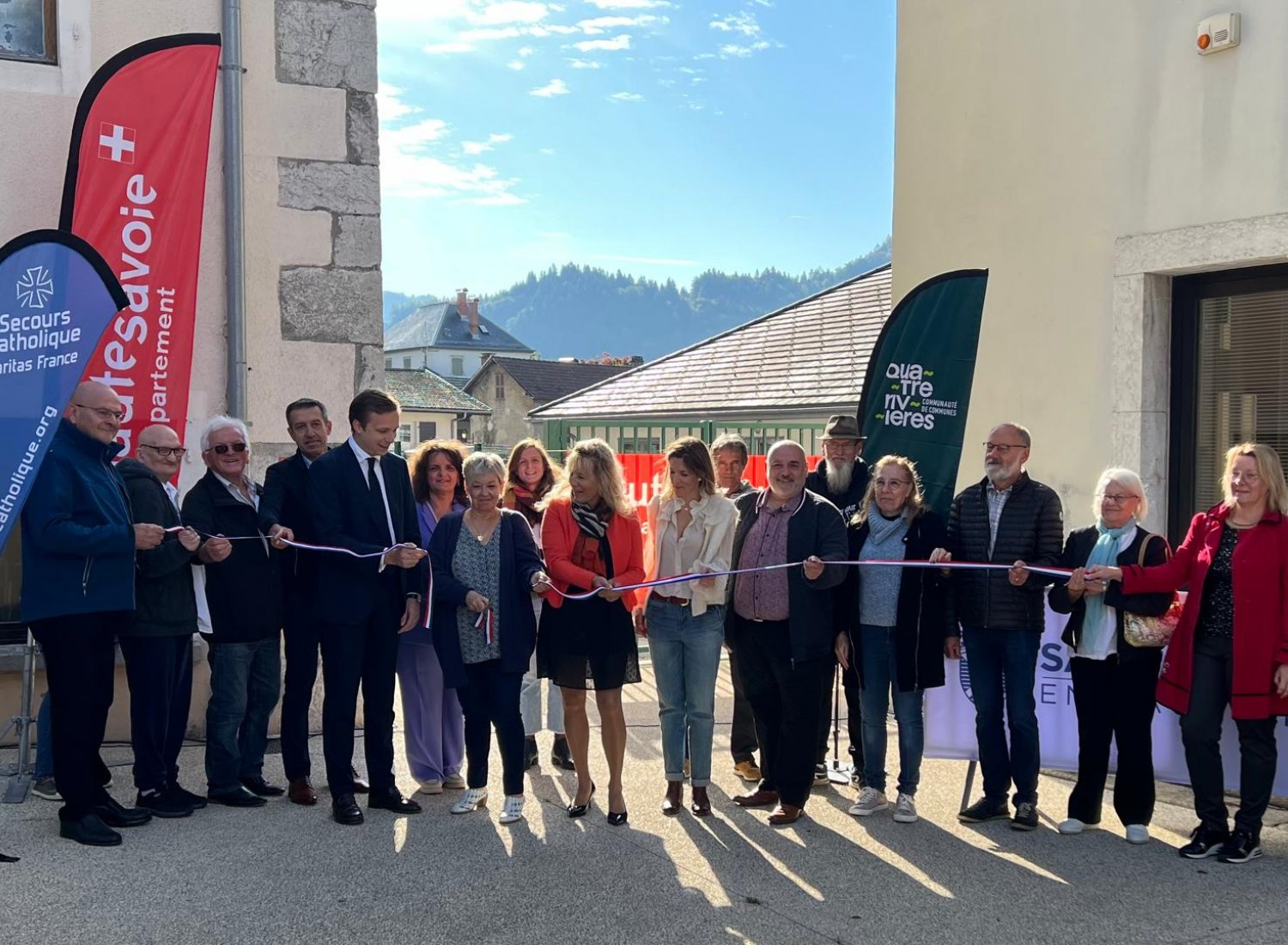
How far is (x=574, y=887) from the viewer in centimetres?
450

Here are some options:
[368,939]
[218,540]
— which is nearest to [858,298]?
[218,540]

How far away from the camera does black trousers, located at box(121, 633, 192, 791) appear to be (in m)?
5.27

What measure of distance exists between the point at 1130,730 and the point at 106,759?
5100 mm

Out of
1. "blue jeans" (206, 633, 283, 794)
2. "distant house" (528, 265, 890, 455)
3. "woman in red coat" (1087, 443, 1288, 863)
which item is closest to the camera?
"woman in red coat" (1087, 443, 1288, 863)

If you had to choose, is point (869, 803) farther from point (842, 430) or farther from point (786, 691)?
point (842, 430)

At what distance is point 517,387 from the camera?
6141 cm

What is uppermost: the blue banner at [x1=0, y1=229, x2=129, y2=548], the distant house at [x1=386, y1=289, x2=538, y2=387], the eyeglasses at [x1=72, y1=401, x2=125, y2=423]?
the distant house at [x1=386, y1=289, x2=538, y2=387]

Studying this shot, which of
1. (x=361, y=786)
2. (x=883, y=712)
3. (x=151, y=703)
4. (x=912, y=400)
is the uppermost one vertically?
(x=912, y=400)

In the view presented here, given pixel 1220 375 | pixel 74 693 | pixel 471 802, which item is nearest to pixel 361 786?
pixel 471 802

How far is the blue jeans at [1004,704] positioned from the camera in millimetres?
5344

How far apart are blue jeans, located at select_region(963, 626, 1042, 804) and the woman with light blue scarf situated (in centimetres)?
21

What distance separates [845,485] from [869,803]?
1634 millimetres

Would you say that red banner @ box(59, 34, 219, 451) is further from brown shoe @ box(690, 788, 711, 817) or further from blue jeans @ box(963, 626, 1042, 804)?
blue jeans @ box(963, 626, 1042, 804)

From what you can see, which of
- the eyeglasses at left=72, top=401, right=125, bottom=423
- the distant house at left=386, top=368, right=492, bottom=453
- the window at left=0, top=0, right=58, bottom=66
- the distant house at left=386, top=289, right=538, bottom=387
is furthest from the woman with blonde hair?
the distant house at left=386, top=289, right=538, bottom=387
